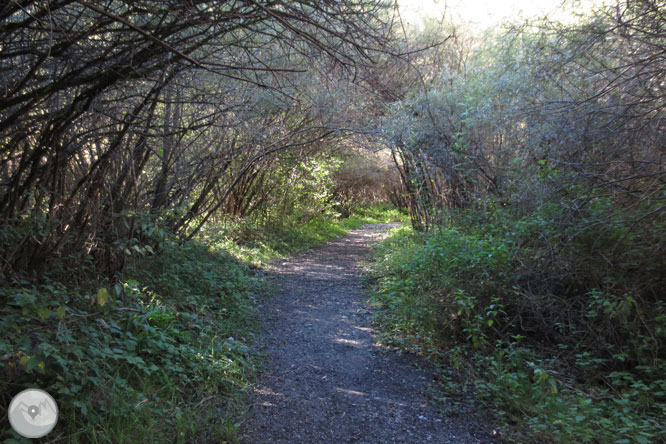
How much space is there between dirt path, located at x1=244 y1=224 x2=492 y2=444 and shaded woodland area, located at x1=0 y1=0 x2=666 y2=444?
0.92ft

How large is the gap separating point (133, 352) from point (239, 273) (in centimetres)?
364

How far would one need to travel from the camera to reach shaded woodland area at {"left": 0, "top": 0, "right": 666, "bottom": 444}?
2.89 meters

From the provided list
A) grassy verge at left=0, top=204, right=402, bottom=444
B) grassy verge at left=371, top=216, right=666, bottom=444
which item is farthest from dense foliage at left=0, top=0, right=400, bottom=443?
grassy verge at left=371, top=216, right=666, bottom=444

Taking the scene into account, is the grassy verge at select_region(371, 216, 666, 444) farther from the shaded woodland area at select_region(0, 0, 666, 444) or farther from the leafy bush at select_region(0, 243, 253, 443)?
the leafy bush at select_region(0, 243, 253, 443)

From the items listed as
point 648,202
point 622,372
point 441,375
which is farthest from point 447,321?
point 648,202

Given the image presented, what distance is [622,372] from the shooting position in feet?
11.6

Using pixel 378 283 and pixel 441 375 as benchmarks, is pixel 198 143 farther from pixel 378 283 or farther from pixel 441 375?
pixel 441 375

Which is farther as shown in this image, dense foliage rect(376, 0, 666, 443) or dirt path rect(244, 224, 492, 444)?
dense foliage rect(376, 0, 666, 443)

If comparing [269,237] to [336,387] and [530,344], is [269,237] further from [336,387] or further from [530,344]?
[530,344]

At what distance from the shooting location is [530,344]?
4285 millimetres

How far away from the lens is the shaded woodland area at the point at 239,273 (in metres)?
2.89

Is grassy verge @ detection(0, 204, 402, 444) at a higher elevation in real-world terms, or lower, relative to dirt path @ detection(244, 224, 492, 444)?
higher

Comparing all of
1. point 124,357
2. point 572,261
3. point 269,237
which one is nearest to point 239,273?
point 124,357

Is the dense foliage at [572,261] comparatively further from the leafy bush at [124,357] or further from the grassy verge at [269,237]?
the grassy verge at [269,237]
